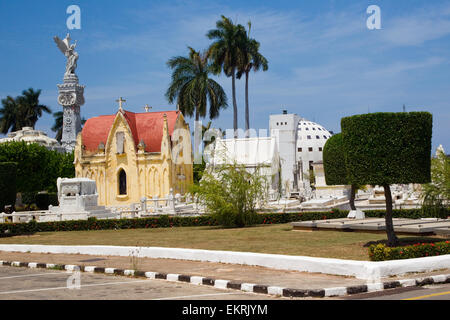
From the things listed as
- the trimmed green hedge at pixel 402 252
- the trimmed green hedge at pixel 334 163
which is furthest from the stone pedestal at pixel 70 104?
the trimmed green hedge at pixel 402 252

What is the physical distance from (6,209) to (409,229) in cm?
3062

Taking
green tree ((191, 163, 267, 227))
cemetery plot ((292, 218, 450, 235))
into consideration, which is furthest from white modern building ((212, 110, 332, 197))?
cemetery plot ((292, 218, 450, 235))

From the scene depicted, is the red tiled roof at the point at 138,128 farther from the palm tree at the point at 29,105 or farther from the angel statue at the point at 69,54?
the palm tree at the point at 29,105

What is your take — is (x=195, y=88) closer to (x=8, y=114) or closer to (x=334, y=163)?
(x=334, y=163)

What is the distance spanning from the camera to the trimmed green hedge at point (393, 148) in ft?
48.7

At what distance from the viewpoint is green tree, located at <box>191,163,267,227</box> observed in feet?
87.6

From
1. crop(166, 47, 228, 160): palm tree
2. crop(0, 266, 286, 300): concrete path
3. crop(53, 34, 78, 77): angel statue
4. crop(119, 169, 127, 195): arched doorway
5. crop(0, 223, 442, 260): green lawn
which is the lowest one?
crop(0, 266, 286, 300): concrete path

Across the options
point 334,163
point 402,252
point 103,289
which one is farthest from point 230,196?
point 103,289

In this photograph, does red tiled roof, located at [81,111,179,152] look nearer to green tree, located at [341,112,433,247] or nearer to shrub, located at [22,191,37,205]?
shrub, located at [22,191,37,205]

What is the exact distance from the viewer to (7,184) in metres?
41.2

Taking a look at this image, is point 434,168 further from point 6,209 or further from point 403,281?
point 6,209

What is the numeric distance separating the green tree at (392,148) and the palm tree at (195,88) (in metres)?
39.5

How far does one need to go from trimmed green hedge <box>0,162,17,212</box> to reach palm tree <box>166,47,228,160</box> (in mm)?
18952
